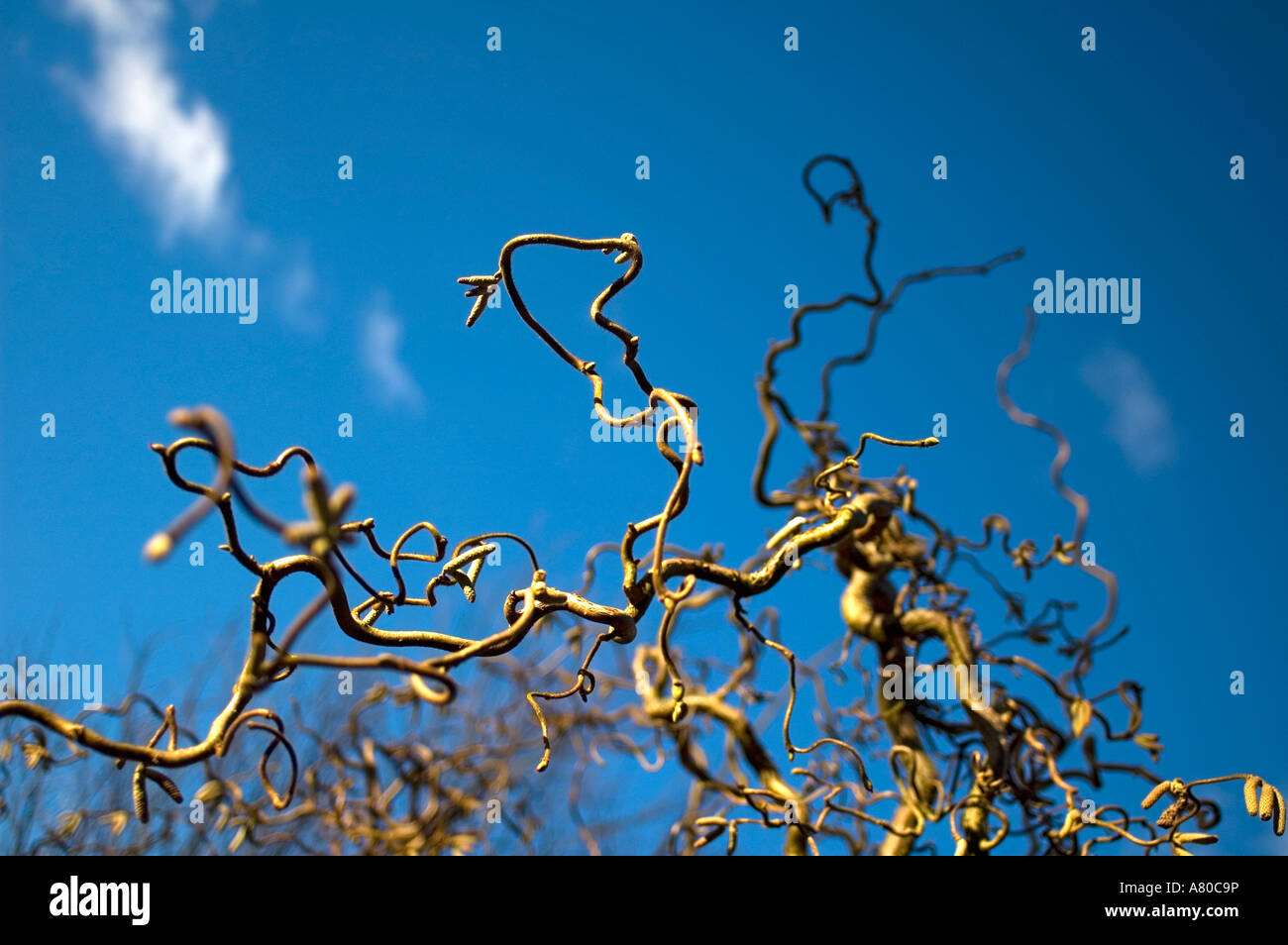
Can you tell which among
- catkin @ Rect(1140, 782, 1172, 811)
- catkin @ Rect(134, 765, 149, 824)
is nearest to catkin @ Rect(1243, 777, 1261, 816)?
catkin @ Rect(1140, 782, 1172, 811)

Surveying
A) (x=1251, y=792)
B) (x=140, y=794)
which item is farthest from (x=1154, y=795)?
(x=140, y=794)

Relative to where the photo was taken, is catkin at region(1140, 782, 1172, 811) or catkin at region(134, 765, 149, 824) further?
catkin at region(1140, 782, 1172, 811)

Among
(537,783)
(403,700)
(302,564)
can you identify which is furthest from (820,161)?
(537,783)

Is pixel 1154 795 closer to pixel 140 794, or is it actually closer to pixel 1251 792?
pixel 1251 792

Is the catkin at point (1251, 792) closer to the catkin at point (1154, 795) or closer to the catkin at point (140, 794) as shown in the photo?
the catkin at point (1154, 795)

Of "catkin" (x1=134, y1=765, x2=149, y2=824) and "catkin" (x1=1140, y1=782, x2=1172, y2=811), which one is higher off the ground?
"catkin" (x1=134, y1=765, x2=149, y2=824)

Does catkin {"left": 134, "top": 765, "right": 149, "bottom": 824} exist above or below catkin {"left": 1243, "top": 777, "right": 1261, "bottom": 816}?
above

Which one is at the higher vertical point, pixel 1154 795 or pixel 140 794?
pixel 140 794

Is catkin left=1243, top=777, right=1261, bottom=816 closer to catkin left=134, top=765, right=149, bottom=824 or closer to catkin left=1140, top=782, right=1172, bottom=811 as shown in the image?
catkin left=1140, top=782, right=1172, bottom=811

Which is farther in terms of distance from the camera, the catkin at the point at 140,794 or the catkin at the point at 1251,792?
the catkin at the point at 1251,792

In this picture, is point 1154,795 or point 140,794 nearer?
point 140,794

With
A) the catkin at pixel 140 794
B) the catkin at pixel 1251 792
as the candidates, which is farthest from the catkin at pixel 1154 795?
the catkin at pixel 140 794

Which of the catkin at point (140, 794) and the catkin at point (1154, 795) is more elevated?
the catkin at point (140, 794)
